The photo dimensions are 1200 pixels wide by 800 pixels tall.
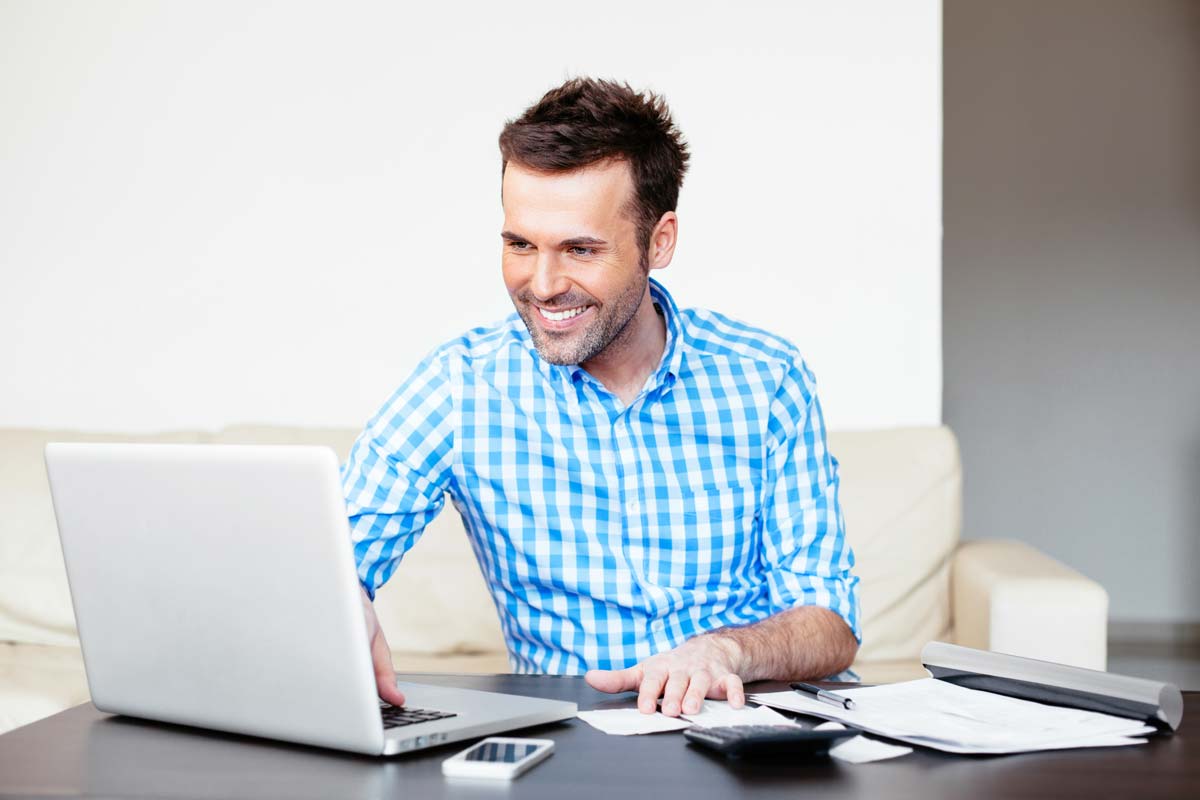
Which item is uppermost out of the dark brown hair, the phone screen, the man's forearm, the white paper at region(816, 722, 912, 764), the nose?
the dark brown hair

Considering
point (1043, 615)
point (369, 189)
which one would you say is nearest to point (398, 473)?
point (1043, 615)

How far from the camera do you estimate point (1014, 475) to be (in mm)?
5004

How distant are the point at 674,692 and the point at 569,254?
67cm

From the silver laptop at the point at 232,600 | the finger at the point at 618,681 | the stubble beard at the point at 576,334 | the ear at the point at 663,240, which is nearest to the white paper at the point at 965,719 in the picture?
the finger at the point at 618,681

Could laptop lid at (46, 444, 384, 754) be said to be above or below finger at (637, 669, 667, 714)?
above

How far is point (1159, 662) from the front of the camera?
4223mm

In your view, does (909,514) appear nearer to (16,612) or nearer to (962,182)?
(16,612)

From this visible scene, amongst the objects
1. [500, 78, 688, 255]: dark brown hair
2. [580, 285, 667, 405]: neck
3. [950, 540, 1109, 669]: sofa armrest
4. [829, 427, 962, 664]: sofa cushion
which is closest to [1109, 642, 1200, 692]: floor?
[829, 427, 962, 664]: sofa cushion

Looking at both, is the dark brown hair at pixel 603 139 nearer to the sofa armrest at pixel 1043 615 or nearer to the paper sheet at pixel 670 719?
the paper sheet at pixel 670 719

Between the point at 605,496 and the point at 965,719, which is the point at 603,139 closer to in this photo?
the point at 605,496

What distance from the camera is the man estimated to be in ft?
4.90

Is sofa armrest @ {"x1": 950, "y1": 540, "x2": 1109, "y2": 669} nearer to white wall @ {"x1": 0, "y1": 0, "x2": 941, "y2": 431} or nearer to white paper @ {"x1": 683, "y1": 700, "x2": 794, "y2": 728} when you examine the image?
white wall @ {"x1": 0, "y1": 0, "x2": 941, "y2": 431}

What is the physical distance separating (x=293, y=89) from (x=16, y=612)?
128 centimetres

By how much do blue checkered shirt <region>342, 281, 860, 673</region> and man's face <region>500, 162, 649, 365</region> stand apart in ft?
0.25
